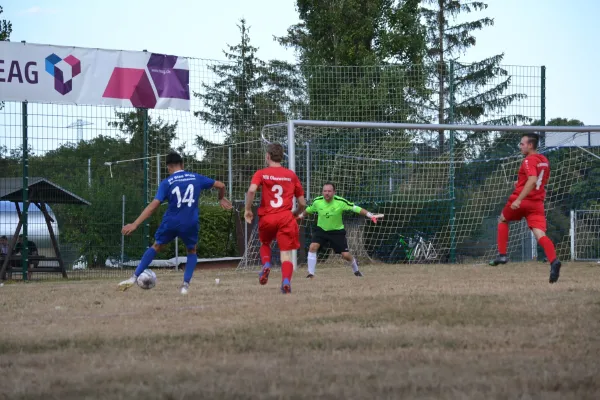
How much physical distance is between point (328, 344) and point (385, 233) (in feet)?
47.1

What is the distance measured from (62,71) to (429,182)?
809 cm

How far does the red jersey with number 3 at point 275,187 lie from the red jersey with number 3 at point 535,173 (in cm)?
316

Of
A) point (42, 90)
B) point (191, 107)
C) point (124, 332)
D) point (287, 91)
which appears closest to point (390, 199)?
point (287, 91)

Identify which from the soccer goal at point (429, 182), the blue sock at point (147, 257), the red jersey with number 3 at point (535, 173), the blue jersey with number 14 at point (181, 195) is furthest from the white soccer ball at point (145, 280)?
the soccer goal at point (429, 182)

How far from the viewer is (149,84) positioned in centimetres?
1706

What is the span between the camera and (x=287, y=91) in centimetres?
1928

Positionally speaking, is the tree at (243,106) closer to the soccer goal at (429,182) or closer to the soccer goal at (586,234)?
the soccer goal at (429,182)

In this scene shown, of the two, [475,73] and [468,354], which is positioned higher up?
[475,73]

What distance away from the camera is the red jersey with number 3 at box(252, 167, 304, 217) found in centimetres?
1031

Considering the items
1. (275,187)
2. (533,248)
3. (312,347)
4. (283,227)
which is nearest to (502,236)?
(283,227)

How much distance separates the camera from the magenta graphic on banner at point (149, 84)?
660 inches

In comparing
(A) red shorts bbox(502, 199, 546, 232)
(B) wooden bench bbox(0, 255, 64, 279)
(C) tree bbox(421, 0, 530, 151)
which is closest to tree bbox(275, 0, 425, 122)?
(C) tree bbox(421, 0, 530, 151)

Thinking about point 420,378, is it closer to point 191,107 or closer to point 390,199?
point 191,107

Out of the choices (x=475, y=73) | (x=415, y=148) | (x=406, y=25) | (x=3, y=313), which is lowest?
(x=3, y=313)
